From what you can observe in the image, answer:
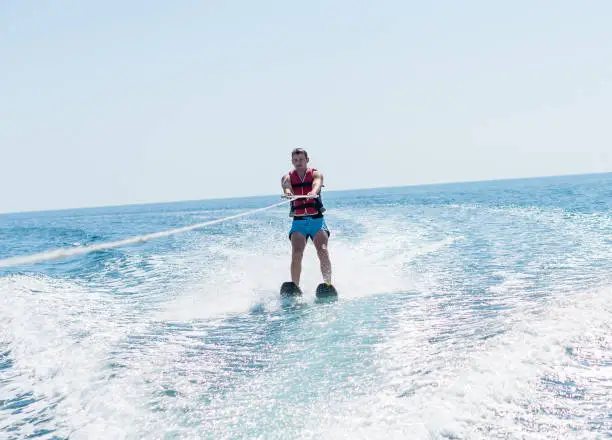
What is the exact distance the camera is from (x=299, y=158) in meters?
7.07

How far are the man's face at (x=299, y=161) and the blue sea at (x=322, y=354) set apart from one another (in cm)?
162

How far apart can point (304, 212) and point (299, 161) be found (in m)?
0.65

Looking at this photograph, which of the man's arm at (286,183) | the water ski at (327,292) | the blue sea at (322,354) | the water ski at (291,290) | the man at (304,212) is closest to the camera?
the blue sea at (322,354)

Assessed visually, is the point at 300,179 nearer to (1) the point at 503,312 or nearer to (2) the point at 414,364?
(1) the point at 503,312

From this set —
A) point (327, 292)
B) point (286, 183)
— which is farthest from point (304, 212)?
point (327, 292)

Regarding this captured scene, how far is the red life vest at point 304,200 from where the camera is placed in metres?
6.98

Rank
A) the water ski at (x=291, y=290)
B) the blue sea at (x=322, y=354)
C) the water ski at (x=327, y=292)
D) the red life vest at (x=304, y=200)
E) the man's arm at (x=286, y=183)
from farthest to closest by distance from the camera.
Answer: the man's arm at (x=286, y=183)
the red life vest at (x=304, y=200)
the water ski at (x=291, y=290)
the water ski at (x=327, y=292)
the blue sea at (x=322, y=354)

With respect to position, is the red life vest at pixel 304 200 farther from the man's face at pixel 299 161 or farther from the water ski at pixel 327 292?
the water ski at pixel 327 292

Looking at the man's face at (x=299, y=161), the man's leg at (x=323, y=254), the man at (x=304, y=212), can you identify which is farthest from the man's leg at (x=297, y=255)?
the man's face at (x=299, y=161)

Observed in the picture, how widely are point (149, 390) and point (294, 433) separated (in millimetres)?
1241

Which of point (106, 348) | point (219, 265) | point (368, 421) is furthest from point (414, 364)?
point (219, 265)

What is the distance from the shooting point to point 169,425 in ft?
9.78

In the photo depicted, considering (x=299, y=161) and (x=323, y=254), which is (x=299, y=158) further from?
(x=323, y=254)

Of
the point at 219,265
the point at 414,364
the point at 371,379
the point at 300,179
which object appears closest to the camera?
the point at 371,379
